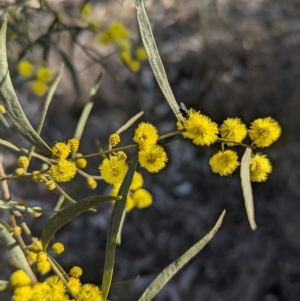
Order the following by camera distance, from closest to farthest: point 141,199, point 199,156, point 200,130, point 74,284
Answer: point 200,130
point 74,284
point 141,199
point 199,156

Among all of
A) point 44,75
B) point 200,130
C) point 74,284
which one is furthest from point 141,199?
point 44,75

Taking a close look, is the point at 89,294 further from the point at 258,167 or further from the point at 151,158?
the point at 258,167

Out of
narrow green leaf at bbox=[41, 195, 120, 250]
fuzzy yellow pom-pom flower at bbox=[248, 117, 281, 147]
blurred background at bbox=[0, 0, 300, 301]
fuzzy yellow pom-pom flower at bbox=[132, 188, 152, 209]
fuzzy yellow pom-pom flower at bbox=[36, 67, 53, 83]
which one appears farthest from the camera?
blurred background at bbox=[0, 0, 300, 301]

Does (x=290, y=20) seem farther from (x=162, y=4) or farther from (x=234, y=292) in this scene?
(x=234, y=292)

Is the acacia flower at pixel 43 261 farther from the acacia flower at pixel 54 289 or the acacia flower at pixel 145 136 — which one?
the acacia flower at pixel 145 136

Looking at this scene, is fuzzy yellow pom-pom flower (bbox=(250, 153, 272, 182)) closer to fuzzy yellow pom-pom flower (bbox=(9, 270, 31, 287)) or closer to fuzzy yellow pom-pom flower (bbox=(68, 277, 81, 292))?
fuzzy yellow pom-pom flower (bbox=(68, 277, 81, 292))

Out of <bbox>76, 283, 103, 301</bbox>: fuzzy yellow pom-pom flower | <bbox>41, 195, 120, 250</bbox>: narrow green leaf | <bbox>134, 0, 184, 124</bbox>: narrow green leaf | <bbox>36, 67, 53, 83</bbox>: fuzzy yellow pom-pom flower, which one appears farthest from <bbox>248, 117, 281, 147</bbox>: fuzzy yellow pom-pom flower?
<bbox>36, 67, 53, 83</bbox>: fuzzy yellow pom-pom flower
